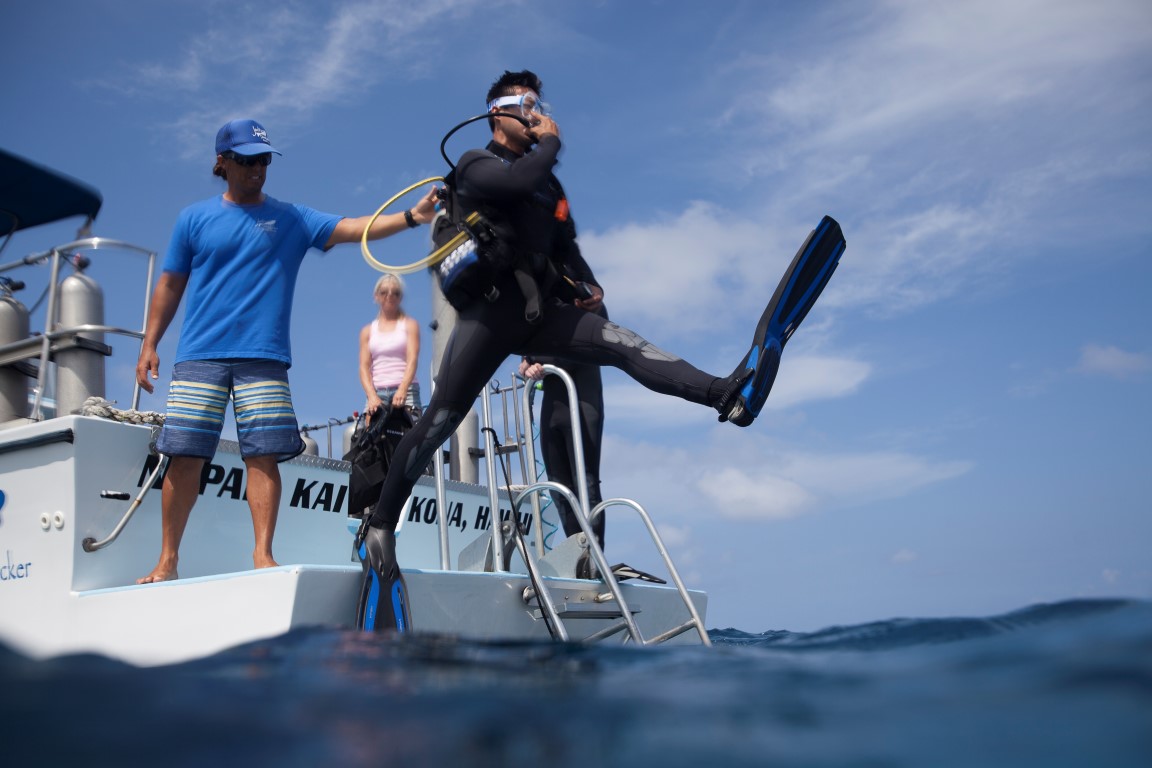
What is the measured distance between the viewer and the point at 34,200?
6.43 m

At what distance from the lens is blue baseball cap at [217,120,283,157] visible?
3.64 meters

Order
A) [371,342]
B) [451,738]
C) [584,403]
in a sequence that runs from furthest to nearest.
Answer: [371,342] < [584,403] < [451,738]

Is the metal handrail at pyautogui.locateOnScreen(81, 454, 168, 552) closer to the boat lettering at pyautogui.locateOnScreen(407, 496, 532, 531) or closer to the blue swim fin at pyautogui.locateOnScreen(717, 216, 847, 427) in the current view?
the boat lettering at pyautogui.locateOnScreen(407, 496, 532, 531)

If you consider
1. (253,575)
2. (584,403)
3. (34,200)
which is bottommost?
(253,575)

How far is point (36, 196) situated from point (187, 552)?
11.9 feet

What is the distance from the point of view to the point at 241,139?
3.66 meters

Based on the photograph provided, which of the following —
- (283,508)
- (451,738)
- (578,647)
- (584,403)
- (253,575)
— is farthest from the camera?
(283,508)

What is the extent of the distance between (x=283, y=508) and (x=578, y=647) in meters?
3.10

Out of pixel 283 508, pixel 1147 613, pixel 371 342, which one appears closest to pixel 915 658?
pixel 1147 613

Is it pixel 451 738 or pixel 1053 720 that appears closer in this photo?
pixel 1053 720

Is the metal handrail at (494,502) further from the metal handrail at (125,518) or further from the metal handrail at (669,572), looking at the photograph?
the metal handrail at (125,518)

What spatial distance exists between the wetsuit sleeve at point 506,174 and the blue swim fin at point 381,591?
117 centimetres

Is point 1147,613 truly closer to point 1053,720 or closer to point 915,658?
point 915,658

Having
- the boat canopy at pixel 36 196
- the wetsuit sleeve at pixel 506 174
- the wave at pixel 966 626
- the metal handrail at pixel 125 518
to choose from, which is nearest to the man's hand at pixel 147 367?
the metal handrail at pixel 125 518
